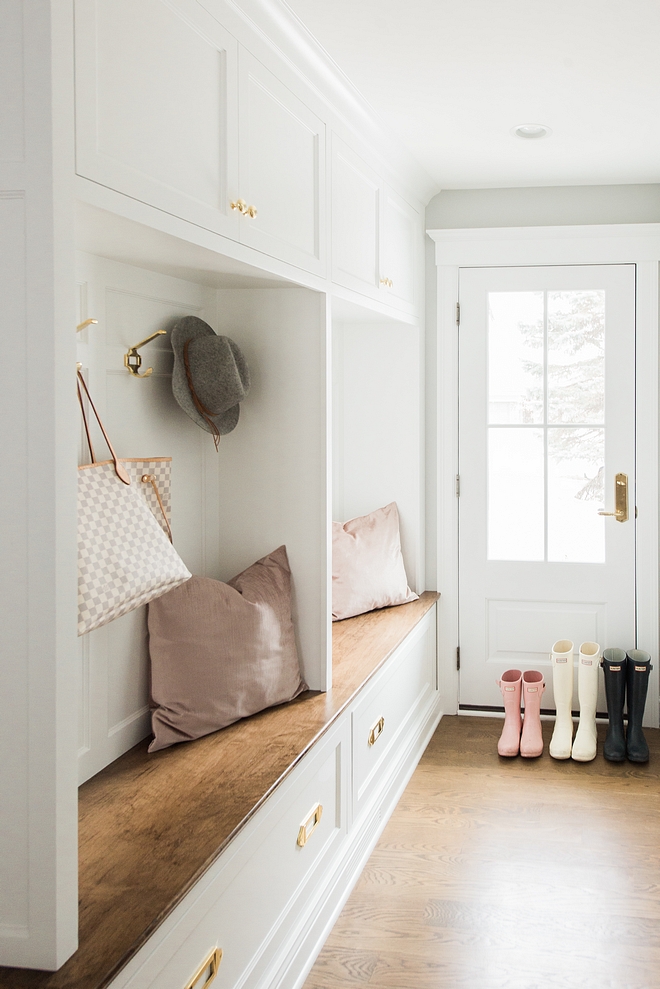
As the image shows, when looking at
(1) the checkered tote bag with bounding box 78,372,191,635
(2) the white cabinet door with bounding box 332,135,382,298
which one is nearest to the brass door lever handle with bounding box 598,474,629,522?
(2) the white cabinet door with bounding box 332,135,382,298

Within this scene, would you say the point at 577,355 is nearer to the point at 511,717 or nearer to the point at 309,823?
the point at 511,717

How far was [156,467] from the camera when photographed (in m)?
2.22

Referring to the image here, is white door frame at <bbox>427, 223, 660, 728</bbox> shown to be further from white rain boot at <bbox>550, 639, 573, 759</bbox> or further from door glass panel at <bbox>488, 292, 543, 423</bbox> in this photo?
white rain boot at <bbox>550, 639, 573, 759</bbox>

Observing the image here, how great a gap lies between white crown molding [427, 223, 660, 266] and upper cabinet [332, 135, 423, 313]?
19 centimetres

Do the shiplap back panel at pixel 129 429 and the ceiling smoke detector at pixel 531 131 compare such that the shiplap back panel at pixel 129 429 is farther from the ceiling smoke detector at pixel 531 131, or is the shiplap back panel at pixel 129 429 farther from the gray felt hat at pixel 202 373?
the ceiling smoke detector at pixel 531 131

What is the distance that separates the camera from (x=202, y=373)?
2252 mm

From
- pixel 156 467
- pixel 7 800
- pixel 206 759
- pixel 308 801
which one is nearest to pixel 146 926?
pixel 7 800

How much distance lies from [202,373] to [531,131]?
1664mm

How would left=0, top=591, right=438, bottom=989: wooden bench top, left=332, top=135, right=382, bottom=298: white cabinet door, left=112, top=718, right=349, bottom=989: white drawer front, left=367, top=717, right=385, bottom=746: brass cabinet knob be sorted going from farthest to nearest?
1. left=367, top=717, right=385, bottom=746: brass cabinet knob
2. left=332, top=135, right=382, bottom=298: white cabinet door
3. left=112, top=718, right=349, bottom=989: white drawer front
4. left=0, top=591, right=438, bottom=989: wooden bench top

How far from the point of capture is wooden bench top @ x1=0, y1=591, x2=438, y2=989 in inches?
52.4

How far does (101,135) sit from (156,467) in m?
0.96

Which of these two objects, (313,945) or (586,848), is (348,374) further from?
(313,945)

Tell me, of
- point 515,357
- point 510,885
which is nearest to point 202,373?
point 510,885

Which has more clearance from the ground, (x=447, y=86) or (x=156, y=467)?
(x=447, y=86)
